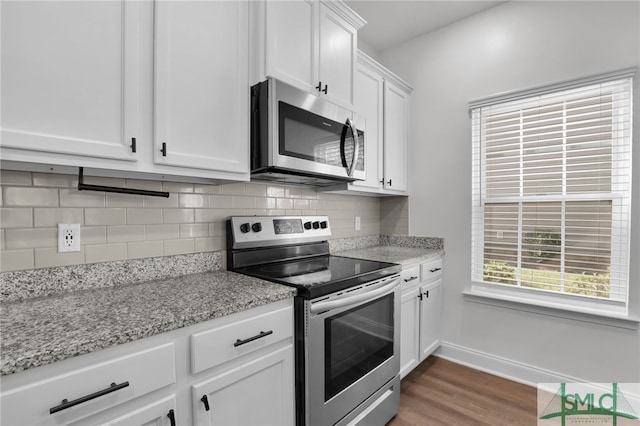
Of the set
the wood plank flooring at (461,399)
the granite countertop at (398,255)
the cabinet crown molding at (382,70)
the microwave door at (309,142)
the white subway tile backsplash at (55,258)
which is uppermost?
the cabinet crown molding at (382,70)

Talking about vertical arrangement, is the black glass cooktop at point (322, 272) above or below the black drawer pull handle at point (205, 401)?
above

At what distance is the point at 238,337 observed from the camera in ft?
3.74

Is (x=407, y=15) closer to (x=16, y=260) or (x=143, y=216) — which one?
(x=143, y=216)

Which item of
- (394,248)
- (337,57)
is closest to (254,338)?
(337,57)

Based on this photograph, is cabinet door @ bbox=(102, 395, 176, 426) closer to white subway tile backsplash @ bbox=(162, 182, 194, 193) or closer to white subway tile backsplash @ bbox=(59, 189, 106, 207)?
white subway tile backsplash @ bbox=(59, 189, 106, 207)

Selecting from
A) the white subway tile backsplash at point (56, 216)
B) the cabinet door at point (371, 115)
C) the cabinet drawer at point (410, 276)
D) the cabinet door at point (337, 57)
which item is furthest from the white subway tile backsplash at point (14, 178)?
the cabinet drawer at point (410, 276)

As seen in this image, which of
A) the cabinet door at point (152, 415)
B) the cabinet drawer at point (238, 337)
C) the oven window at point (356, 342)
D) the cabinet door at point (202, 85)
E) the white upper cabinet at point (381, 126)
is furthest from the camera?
the white upper cabinet at point (381, 126)

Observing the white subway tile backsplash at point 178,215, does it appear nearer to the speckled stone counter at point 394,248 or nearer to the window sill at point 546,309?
the speckled stone counter at point 394,248

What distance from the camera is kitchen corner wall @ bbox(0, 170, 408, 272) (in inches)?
45.6

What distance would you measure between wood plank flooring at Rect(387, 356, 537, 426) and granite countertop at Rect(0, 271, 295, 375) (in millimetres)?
1363

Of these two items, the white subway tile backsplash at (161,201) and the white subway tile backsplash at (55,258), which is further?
the white subway tile backsplash at (161,201)

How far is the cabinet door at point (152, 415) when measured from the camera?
2.87ft

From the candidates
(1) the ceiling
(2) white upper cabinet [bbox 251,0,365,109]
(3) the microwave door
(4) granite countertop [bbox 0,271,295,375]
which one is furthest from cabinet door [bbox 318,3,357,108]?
(4) granite countertop [bbox 0,271,295,375]

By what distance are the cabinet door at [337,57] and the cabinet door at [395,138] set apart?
24.8 inches
